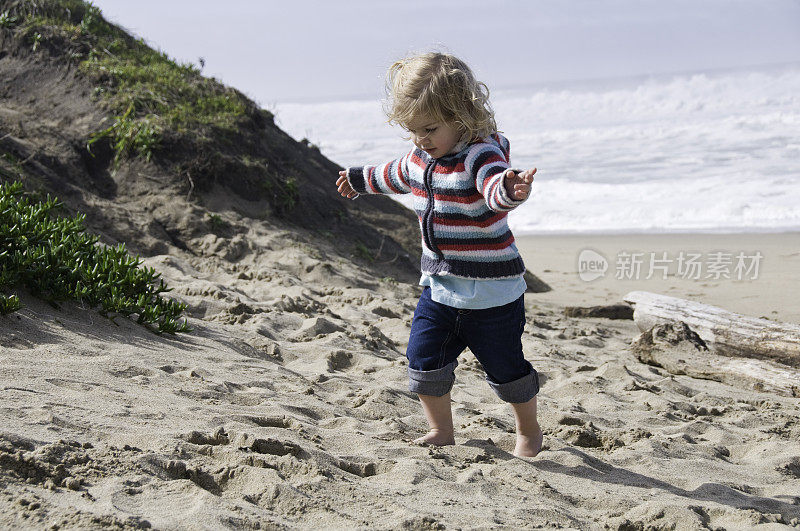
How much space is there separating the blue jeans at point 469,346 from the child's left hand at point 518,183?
60 centimetres

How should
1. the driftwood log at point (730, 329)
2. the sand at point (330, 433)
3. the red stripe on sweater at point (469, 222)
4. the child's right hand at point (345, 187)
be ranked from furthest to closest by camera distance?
the driftwood log at point (730, 329)
the child's right hand at point (345, 187)
the red stripe on sweater at point (469, 222)
the sand at point (330, 433)

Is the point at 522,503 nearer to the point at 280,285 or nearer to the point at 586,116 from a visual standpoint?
the point at 280,285

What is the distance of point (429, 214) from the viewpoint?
3.17 metres

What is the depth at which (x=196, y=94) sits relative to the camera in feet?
28.6

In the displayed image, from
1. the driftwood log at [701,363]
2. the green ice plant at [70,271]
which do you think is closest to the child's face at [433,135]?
the green ice plant at [70,271]

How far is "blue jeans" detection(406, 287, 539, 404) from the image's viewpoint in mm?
3176

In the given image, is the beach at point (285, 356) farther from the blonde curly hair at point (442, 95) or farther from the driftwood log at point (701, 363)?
the blonde curly hair at point (442, 95)

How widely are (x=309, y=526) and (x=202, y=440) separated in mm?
746

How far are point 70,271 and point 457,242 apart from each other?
7.96ft

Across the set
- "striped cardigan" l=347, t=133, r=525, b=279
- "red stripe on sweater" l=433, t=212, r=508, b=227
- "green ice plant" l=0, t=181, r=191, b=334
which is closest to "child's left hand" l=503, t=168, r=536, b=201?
"striped cardigan" l=347, t=133, r=525, b=279

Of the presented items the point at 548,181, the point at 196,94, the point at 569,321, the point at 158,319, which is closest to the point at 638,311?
the point at 569,321

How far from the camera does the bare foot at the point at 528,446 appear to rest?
3.33m

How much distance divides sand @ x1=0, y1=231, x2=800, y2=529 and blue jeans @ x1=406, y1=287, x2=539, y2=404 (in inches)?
11.5

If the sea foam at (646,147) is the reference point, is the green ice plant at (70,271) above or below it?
below
